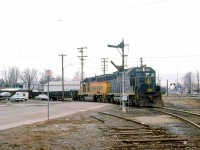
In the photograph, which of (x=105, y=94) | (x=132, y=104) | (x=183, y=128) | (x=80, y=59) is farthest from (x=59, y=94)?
(x=183, y=128)

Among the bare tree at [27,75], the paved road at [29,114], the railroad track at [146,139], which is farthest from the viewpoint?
the bare tree at [27,75]

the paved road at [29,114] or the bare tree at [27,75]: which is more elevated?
the bare tree at [27,75]

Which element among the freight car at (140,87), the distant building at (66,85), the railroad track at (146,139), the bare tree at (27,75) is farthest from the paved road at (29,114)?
the bare tree at (27,75)

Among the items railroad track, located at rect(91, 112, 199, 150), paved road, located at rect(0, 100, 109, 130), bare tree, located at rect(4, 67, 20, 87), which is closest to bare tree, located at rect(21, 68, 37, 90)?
bare tree, located at rect(4, 67, 20, 87)

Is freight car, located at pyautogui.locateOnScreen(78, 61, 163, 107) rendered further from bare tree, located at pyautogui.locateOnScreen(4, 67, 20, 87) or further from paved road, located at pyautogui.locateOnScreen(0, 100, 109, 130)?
bare tree, located at pyautogui.locateOnScreen(4, 67, 20, 87)

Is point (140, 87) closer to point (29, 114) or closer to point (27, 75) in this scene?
point (29, 114)

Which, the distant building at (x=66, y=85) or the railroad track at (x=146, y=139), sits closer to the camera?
the railroad track at (x=146, y=139)

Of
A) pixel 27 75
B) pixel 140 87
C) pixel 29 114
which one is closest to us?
pixel 29 114

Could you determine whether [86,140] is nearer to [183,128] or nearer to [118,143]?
[118,143]

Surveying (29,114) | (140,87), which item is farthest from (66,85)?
(29,114)

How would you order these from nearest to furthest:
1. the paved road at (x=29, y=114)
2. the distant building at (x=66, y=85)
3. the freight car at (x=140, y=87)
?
the paved road at (x=29, y=114) → the freight car at (x=140, y=87) → the distant building at (x=66, y=85)

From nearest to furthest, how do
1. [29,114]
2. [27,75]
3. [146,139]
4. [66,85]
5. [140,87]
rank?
[146,139]
[29,114]
[140,87]
[66,85]
[27,75]

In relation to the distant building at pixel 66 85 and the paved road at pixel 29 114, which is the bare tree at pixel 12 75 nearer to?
the distant building at pixel 66 85

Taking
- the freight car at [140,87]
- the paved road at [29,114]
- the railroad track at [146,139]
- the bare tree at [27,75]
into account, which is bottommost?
the paved road at [29,114]
